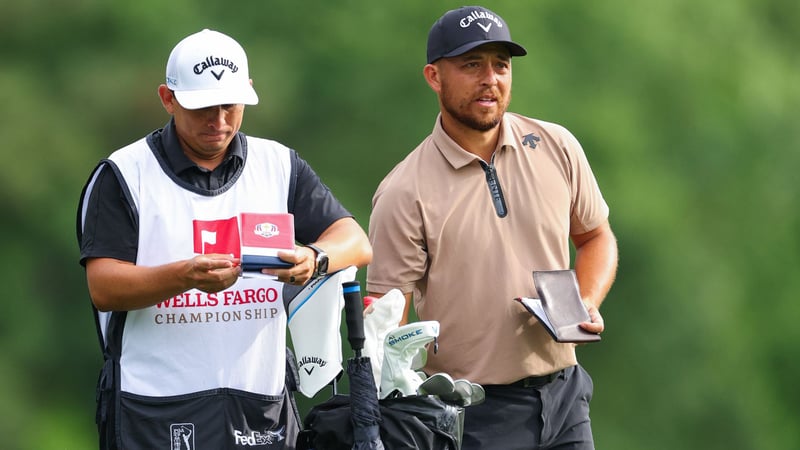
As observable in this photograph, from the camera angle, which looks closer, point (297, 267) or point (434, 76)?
point (297, 267)

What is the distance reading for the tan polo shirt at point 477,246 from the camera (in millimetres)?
4223

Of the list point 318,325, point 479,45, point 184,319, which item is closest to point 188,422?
point 184,319

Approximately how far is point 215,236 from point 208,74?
0.43 meters

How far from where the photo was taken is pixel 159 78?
8.62 meters

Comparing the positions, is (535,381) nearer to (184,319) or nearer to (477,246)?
(477,246)

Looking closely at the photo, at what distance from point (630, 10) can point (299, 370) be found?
5.53m

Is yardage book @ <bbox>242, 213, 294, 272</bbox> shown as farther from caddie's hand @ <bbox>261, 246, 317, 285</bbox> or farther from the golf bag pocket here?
the golf bag pocket

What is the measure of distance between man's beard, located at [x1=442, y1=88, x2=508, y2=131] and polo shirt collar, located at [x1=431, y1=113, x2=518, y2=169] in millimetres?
46

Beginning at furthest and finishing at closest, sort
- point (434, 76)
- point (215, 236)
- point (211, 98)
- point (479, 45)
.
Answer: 1. point (434, 76)
2. point (479, 45)
3. point (211, 98)
4. point (215, 236)

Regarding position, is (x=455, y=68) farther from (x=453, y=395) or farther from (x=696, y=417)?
(x=696, y=417)

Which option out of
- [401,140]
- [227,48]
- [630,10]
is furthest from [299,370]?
[630,10]

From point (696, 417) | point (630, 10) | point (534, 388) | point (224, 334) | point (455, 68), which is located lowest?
point (696, 417)

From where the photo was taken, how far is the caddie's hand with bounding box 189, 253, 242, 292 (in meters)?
3.28

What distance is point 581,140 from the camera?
26.6 ft
